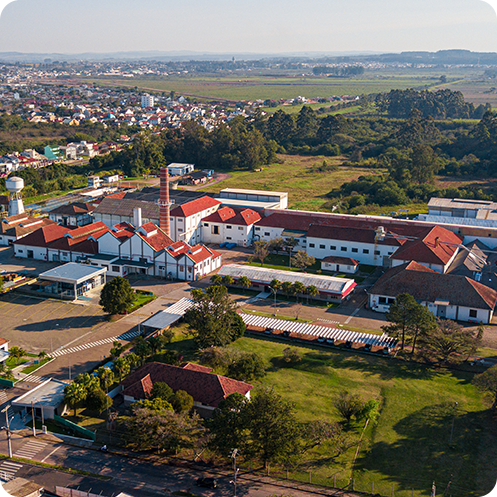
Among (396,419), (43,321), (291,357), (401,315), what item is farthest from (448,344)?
(43,321)

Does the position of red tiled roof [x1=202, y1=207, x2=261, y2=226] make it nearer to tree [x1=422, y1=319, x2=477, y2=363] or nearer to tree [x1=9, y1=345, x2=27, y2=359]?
tree [x1=422, y1=319, x2=477, y2=363]

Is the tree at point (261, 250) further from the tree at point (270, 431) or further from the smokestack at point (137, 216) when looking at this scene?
the tree at point (270, 431)

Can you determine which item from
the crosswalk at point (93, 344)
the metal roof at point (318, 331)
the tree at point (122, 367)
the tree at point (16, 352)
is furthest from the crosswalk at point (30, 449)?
the metal roof at point (318, 331)

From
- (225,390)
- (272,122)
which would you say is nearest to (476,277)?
(225,390)

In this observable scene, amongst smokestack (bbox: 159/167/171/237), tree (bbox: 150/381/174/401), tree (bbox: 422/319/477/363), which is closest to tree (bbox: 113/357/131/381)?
tree (bbox: 150/381/174/401)

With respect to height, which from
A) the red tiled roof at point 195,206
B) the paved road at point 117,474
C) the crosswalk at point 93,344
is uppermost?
the red tiled roof at point 195,206
